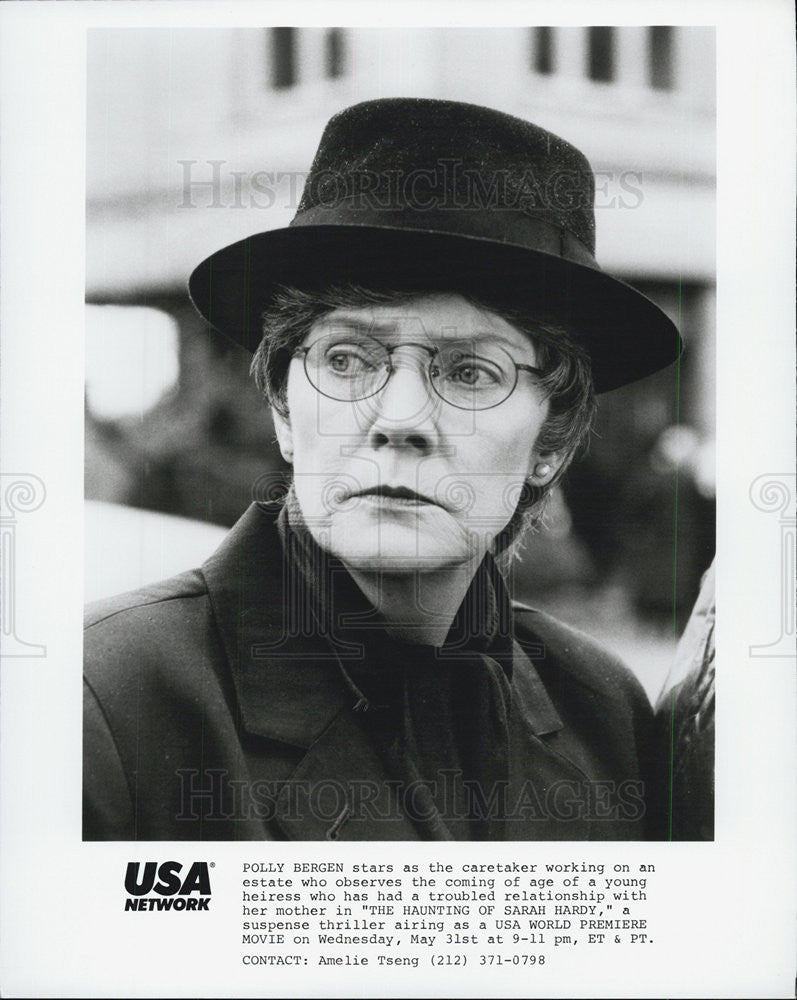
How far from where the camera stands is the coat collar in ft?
9.45

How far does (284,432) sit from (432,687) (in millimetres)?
929

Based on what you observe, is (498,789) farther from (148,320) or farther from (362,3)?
(362,3)

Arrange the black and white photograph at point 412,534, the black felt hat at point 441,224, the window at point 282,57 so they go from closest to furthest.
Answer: the black felt hat at point 441,224 → the black and white photograph at point 412,534 → the window at point 282,57

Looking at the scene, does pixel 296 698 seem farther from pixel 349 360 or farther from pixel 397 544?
pixel 349 360

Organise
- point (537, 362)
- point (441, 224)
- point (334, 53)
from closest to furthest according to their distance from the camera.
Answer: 1. point (441, 224)
2. point (537, 362)
3. point (334, 53)

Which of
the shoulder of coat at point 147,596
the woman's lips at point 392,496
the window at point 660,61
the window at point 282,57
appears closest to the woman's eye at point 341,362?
the woman's lips at point 392,496

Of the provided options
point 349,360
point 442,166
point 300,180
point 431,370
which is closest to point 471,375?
point 431,370

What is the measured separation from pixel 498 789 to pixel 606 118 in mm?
2201

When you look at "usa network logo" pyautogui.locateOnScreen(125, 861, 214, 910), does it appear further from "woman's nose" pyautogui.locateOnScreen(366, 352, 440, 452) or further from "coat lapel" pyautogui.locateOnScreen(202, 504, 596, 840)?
"woman's nose" pyautogui.locateOnScreen(366, 352, 440, 452)

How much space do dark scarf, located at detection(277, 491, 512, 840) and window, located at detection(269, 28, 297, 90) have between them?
1350 millimetres

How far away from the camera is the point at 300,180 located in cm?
301

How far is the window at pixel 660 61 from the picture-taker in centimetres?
309

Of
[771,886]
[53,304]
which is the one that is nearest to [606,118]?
[53,304]

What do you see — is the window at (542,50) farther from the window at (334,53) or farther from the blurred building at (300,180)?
the window at (334,53)
